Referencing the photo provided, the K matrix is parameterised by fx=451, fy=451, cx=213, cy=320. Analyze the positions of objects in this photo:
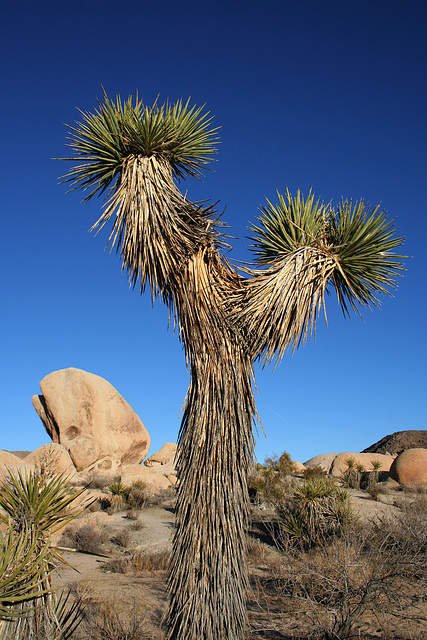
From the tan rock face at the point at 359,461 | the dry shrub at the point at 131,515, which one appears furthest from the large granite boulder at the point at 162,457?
the dry shrub at the point at 131,515

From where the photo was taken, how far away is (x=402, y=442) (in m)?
28.8

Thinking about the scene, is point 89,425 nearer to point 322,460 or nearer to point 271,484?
point 271,484

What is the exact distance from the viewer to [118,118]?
19.2 feet

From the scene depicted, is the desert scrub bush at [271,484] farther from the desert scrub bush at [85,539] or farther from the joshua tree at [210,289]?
the joshua tree at [210,289]

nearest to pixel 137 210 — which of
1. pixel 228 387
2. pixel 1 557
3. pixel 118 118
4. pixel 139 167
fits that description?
pixel 139 167

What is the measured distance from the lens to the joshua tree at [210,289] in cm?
452

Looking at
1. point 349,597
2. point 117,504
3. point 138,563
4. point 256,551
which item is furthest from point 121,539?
point 349,597

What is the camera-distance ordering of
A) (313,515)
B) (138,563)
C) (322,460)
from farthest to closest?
(322,460) < (313,515) < (138,563)

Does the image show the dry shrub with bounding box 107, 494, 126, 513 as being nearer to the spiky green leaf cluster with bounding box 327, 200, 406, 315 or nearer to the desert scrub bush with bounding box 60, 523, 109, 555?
the desert scrub bush with bounding box 60, 523, 109, 555

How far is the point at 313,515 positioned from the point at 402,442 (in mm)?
21174

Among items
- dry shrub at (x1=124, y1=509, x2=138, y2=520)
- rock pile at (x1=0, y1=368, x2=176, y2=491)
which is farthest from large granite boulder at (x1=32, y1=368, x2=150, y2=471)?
dry shrub at (x1=124, y1=509, x2=138, y2=520)

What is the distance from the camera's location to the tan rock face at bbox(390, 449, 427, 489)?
703 inches

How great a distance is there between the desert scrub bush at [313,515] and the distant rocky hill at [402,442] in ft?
64.4

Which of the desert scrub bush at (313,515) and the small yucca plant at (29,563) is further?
the desert scrub bush at (313,515)
